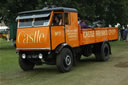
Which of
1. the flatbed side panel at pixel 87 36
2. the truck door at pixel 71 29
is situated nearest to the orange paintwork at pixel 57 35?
the truck door at pixel 71 29

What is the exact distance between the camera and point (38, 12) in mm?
9109

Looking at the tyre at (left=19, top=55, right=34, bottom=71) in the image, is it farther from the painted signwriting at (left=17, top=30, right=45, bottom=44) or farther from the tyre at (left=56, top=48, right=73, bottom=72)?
the tyre at (left=56, top=48, right=73, bottom=72)

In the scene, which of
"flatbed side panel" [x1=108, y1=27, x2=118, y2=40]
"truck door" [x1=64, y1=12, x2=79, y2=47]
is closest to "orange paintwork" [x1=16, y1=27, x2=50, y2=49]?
"truck door" [x1=64, y1=12, x2=79, y2=47]

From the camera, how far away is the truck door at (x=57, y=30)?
8.58 metres

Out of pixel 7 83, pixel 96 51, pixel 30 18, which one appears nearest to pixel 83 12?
pixel 96 51

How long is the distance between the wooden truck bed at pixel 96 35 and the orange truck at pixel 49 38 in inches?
3.2

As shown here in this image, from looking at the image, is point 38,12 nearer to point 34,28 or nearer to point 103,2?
point 34,28

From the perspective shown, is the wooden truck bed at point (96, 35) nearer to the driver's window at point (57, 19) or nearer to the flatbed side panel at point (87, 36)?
the flatbed side panel at point (87, 36)

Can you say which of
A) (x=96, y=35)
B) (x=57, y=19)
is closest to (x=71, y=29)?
(x=57, y=19)

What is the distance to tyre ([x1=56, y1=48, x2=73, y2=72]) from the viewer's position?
8.70 meters

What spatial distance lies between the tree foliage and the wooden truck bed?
848 cm

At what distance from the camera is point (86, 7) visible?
891 inches

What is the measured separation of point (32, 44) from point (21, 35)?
26.2 inches

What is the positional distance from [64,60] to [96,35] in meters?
3.20
